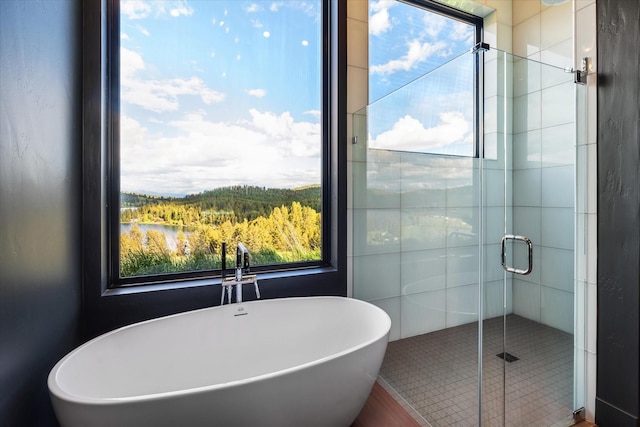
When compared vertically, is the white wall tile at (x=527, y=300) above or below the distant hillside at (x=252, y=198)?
below

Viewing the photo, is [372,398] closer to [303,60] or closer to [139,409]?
[139,409]

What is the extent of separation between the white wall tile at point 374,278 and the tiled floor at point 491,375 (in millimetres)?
390

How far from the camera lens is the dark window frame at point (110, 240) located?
1440mm

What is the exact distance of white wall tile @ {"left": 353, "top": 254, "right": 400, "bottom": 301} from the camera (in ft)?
6.87

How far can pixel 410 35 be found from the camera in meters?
2.41

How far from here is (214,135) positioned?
1822mm

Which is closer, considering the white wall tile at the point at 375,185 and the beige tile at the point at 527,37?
the white wall tile at the point at 375,185

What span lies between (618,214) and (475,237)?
607 mm

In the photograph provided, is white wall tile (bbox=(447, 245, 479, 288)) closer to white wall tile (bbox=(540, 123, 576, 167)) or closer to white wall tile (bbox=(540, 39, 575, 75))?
white wall tile (bbox=(540, 123, 576, 167))

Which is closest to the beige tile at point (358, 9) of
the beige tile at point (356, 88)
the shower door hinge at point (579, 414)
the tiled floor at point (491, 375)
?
the beige tile at point (356, 88)

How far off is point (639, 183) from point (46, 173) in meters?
2.46

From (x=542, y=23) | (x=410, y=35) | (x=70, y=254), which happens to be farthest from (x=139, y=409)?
(x=542, y=23)

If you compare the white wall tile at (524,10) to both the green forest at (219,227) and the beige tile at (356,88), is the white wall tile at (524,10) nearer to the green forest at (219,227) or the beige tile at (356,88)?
the beige tile at (356,88)

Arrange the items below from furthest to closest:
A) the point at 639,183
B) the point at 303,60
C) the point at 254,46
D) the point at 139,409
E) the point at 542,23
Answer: the point at 542,23 → the point at 303,60 → the point at 254,46 → the point at 639,183 → the point at 139,409
